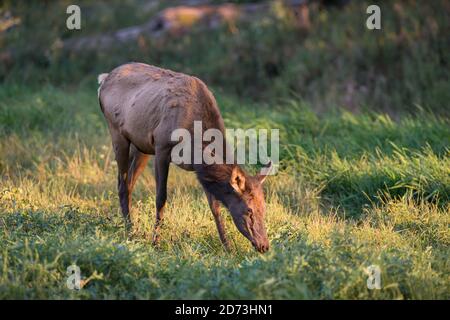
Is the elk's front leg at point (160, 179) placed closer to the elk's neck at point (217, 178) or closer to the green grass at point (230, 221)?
the green grass at point (230, 221)

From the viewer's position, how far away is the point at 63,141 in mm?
11172

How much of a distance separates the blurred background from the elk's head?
613 cm

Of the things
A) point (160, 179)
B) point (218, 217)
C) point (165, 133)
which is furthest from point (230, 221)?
point (165, 133)

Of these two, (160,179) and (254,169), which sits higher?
(160,179)

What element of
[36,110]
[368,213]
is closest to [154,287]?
[368,213]

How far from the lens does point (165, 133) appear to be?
7.43 m

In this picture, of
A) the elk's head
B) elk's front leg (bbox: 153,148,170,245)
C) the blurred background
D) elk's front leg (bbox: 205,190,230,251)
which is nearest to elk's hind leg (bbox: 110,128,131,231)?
elk's front leg (bbox: 153,148,170,245)

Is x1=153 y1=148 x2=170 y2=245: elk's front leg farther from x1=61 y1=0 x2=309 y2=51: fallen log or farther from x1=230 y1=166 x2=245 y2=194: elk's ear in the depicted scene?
x1=61 y1=0 x2=309 y2=51: fallen log

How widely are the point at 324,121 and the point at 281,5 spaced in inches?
235

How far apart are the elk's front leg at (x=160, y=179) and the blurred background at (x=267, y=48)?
19.2 feet

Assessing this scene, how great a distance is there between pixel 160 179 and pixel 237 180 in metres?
0.96

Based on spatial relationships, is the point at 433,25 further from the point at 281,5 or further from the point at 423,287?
the point at 423,287

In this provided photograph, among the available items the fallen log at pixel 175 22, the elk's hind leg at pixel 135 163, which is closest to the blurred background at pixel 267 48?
the fallen log at pixel 175 22

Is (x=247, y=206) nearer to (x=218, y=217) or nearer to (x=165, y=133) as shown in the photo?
(x=218, y=217)
